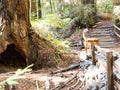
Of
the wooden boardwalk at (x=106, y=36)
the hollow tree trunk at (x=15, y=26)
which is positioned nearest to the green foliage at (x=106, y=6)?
the wooden boardwalk at (x=106, y=36)

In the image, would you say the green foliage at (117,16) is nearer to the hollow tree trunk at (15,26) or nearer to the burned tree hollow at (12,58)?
the burned tree hollow at (12,58)

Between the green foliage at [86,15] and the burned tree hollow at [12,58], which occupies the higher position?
the green foliage at [86,15]

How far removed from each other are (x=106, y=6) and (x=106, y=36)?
8835 millimetres

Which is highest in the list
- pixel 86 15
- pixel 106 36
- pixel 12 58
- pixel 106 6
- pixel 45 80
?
pixel 106 6

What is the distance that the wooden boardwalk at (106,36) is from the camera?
17166mm

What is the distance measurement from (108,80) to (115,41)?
1103 centimetres

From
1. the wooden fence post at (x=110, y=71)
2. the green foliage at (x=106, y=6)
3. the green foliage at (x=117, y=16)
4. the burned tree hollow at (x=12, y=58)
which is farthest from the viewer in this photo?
the green foliage at (x=106, y=6)

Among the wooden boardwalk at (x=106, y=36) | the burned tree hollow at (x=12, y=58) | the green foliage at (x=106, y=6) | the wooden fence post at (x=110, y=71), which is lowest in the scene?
the wooden boardwalk at (x=106, y=36)

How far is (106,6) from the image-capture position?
26.8 meters

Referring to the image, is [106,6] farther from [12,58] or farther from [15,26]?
[15,26]

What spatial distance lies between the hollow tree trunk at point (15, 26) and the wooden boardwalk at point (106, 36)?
7577 millimetres

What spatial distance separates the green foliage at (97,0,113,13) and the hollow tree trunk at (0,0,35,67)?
1654cm

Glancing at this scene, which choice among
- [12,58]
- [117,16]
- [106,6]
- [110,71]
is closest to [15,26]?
[12,58]

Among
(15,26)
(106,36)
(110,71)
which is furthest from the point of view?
(106,36)
